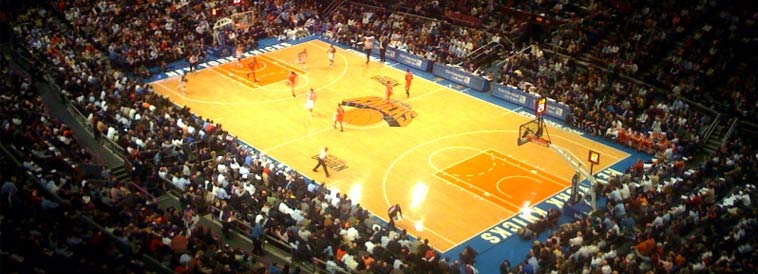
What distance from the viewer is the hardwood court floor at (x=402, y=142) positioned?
33562 millimetres

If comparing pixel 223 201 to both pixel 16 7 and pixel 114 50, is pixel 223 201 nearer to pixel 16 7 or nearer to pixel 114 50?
pixel 114 50

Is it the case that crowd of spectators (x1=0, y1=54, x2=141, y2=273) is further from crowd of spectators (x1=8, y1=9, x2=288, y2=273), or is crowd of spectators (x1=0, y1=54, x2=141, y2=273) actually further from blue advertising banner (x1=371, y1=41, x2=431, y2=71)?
blue advertising banner (x1=371, y1=41, x2=431, y2=71)

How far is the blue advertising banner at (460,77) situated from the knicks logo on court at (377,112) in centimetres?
428

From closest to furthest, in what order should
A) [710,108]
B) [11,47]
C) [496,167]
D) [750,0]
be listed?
[496,167], [710,108], [11,47], [750,0]

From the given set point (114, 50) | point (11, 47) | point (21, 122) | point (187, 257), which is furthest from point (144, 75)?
point (187, 257)

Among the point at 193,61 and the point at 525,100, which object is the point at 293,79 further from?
the point at 525,100

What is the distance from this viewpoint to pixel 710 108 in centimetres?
3956

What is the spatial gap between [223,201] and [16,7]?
2440 centimetres

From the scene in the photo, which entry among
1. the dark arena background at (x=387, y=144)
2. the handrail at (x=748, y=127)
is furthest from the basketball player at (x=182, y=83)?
the handrail at (x=748, y=127)

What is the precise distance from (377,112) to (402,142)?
3542 mm

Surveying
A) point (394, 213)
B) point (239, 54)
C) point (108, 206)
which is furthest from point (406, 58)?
point (108, 206)

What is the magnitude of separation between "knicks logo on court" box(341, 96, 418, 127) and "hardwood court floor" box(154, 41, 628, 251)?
145 mm

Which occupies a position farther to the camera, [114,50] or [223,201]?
[114,50]

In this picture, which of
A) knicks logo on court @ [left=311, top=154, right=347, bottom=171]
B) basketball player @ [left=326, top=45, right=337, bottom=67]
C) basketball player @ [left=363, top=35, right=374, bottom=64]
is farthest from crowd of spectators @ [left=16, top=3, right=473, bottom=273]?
basketball player @ [left=363, top=35, right=374, bottom=64]
